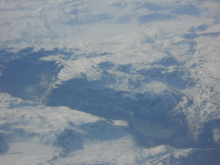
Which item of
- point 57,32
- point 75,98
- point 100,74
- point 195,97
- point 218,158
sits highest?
point 57,32

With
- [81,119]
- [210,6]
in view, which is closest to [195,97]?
[81,119]

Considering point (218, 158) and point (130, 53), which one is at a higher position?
point (130, 53)

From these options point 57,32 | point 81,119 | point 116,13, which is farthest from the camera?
point 116,13

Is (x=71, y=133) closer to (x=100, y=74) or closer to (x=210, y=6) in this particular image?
(x=100, y=74)

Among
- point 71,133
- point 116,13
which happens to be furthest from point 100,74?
point 116,13

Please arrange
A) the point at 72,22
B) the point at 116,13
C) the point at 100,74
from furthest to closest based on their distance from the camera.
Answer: the point at 116,13, the point at 72,22, the point at 100,74

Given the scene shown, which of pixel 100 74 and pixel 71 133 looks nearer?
pixel 71 133

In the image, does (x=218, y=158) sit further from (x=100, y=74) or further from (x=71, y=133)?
(x=100, y=74)

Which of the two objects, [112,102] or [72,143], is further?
[112,102]
